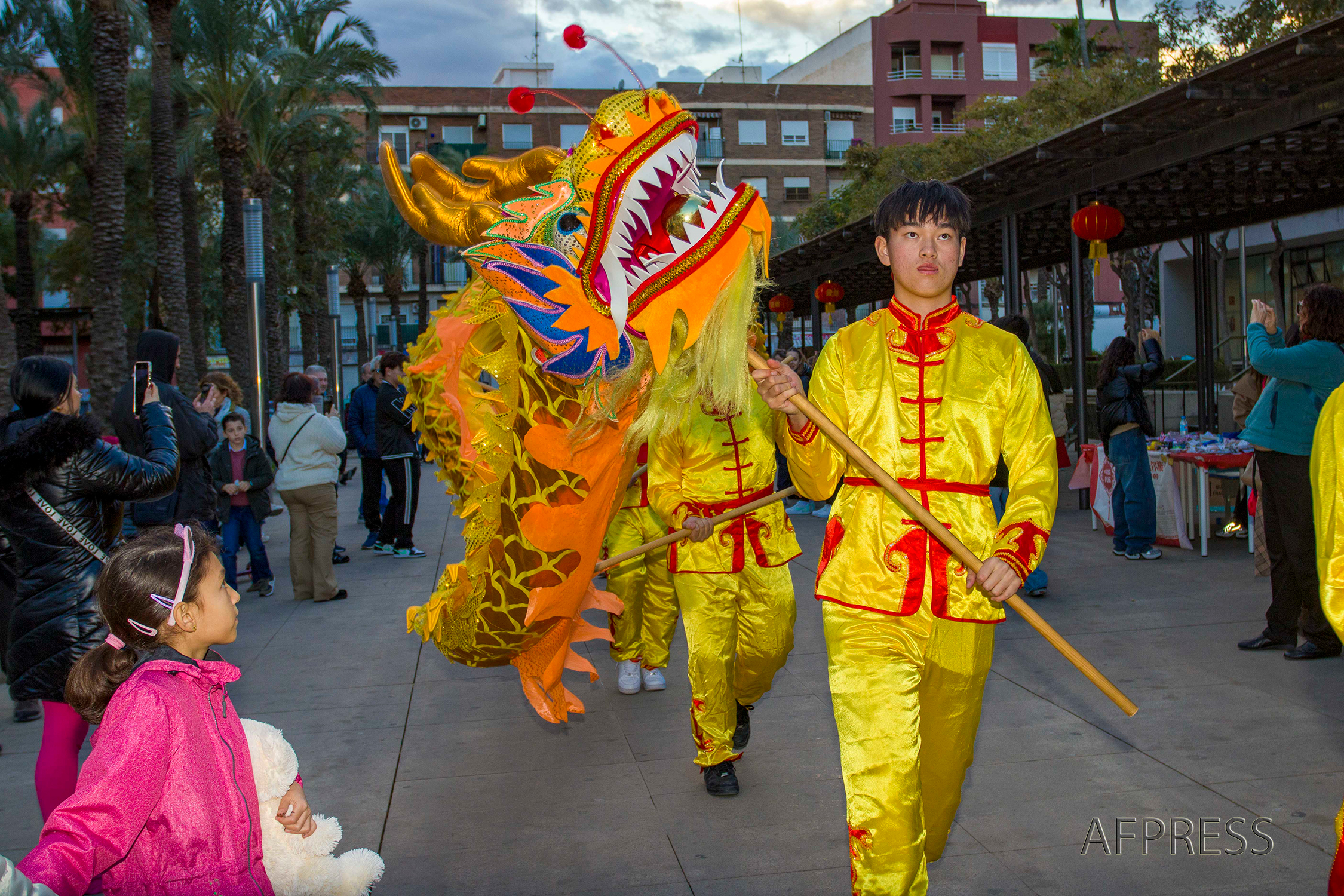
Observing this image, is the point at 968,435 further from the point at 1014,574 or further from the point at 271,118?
the point at 271,118

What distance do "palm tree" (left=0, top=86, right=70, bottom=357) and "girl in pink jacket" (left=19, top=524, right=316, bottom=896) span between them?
28725 millimetres

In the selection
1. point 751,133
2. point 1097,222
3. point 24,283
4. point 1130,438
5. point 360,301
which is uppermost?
point 751,133

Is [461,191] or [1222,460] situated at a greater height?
[461,191]

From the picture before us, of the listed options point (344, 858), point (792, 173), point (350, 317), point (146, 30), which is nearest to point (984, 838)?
point (344, 858)

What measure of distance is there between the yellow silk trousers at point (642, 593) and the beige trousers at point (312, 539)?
3.38 metres

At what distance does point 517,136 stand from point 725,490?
5580 cm

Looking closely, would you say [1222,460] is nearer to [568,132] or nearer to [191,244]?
[191,244]

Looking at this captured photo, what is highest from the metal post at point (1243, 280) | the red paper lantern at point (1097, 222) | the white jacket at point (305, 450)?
the metal post at point (1243, 280)

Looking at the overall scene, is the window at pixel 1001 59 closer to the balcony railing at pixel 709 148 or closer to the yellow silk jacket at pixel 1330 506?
the balcony railing at pixel 709 148

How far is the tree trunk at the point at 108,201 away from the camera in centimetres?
1423

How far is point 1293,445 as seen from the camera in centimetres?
564

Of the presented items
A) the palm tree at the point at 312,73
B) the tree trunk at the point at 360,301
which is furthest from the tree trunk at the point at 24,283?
the tree trunk at the point at 360,301

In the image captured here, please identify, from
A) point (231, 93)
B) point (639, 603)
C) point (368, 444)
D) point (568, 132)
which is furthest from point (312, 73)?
point (568, 132)

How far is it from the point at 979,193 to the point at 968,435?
9.37 meters
